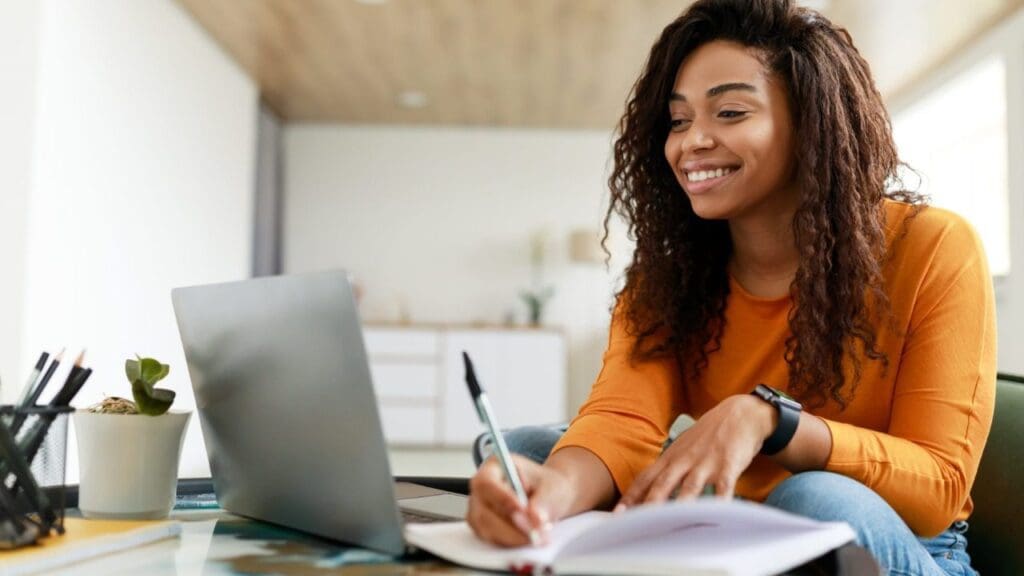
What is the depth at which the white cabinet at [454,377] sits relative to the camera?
6.38 meters

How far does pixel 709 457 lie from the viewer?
85 centimetres

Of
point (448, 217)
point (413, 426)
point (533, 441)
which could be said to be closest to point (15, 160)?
point (533, 441)

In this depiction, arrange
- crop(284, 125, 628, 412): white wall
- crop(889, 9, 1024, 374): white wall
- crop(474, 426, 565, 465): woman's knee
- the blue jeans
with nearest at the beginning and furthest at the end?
the blue jeans → crop(474, 426, 565, 465): woman's knee → crop(889, 9, 1024, 374): white wall → crop(284, 125, 628, 412): white wall

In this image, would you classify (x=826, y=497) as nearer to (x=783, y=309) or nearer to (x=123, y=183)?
(x=783, y=309)

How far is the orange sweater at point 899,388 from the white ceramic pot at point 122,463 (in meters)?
0.45

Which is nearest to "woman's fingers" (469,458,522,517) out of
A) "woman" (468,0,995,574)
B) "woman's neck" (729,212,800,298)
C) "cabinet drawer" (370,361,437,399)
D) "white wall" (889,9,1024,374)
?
"woman" (468,0,995,574)

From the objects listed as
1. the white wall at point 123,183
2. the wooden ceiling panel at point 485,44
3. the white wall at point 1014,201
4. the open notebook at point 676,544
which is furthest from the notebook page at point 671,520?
the white wall at point 1014,201

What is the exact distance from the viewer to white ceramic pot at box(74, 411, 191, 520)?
87cm

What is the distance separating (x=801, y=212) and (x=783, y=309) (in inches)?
5.3

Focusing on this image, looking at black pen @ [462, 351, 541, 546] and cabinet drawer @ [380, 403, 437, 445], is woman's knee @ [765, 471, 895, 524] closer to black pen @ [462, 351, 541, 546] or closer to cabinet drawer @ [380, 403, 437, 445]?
black pen @ [462, 351, 541, 546]

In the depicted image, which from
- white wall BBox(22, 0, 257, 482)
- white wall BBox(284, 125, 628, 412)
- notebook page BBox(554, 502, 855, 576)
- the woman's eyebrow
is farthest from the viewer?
white wall BBox(284, 125, 628, 412)

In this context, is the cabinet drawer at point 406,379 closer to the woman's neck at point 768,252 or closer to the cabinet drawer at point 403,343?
the cabinet drawer at point 403,343

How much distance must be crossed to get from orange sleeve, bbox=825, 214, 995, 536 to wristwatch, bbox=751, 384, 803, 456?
59 millimetres

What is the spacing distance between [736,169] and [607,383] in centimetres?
A: 33
